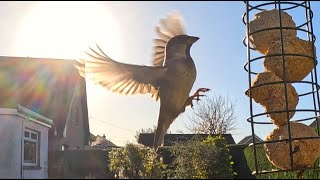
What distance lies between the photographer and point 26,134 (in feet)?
47.5

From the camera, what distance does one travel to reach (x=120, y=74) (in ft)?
19.4

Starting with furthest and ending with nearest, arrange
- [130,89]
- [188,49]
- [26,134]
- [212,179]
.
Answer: [26,134], [130,89], [188,49], [212,179]

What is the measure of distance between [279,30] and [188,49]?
4.84 feet

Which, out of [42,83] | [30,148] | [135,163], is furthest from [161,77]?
[42,83]

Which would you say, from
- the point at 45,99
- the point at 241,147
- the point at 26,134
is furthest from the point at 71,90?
the point at 241,147

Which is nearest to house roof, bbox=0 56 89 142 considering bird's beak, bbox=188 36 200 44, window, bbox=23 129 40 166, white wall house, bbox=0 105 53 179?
window, bbox=23 129 40 166

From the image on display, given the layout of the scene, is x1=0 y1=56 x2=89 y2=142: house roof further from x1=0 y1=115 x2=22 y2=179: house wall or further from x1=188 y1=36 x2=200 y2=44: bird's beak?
x1=188 y1=36 x2=200 y2=44: bird's beak

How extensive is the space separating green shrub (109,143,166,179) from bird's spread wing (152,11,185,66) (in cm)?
203

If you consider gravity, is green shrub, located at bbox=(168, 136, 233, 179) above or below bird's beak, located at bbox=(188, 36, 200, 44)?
below

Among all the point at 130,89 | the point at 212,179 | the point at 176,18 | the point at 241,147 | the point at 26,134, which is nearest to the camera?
the point at 212,179

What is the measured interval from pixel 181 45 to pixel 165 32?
1264 millimetres

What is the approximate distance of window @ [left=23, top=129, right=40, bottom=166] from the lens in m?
14.3

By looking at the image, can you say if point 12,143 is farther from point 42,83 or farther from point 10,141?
point 42,83

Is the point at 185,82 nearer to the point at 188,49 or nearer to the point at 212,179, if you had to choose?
the point at 188,49
